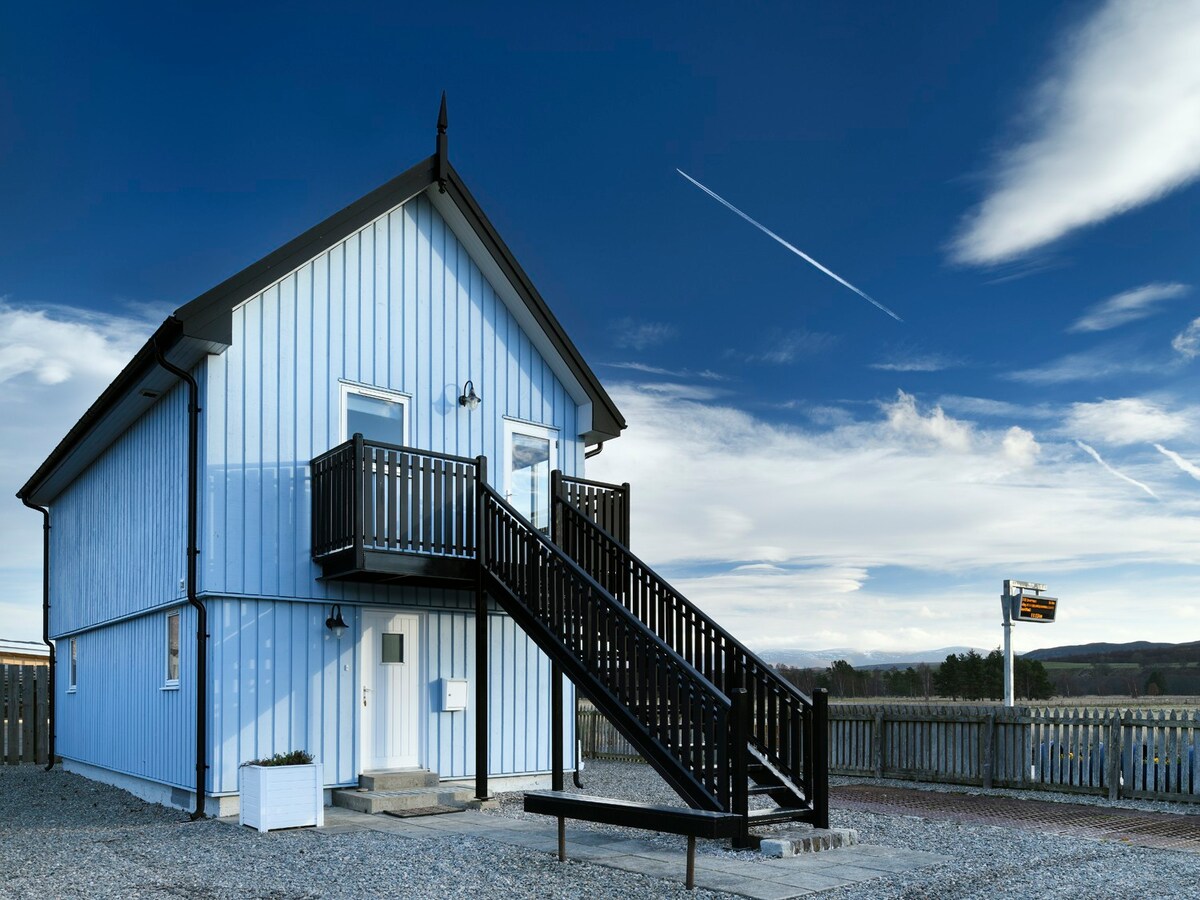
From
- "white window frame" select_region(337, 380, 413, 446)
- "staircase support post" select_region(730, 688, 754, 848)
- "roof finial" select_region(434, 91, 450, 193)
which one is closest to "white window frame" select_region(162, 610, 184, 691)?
"white window frame" select_region(337, 380, 413, 446)

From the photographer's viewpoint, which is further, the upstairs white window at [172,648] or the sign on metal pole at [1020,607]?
the sign on metal pole at [1020,607]

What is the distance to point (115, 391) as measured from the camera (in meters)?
14.3

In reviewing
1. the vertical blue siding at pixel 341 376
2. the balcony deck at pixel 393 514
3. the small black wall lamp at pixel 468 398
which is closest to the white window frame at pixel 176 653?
the vertical blue siding at pixel 341 376

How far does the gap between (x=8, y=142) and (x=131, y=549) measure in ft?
20.4

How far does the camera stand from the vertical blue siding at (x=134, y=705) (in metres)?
12.7

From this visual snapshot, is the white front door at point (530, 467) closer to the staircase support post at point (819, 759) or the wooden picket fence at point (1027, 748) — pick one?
the staircase support post at point (819, 759)

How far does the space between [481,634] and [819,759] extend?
172 inches

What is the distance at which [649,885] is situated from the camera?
8.16 metres

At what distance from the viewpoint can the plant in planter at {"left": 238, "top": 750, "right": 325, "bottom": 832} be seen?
10883 millimetres

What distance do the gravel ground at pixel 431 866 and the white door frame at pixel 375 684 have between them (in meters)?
2.00

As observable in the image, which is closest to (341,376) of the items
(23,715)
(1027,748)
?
(1027,748)

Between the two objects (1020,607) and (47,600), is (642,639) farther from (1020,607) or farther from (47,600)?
(47,600)

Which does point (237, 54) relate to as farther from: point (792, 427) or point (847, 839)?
point (847, 839)

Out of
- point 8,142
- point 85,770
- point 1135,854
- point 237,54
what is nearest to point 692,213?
point 237,54
